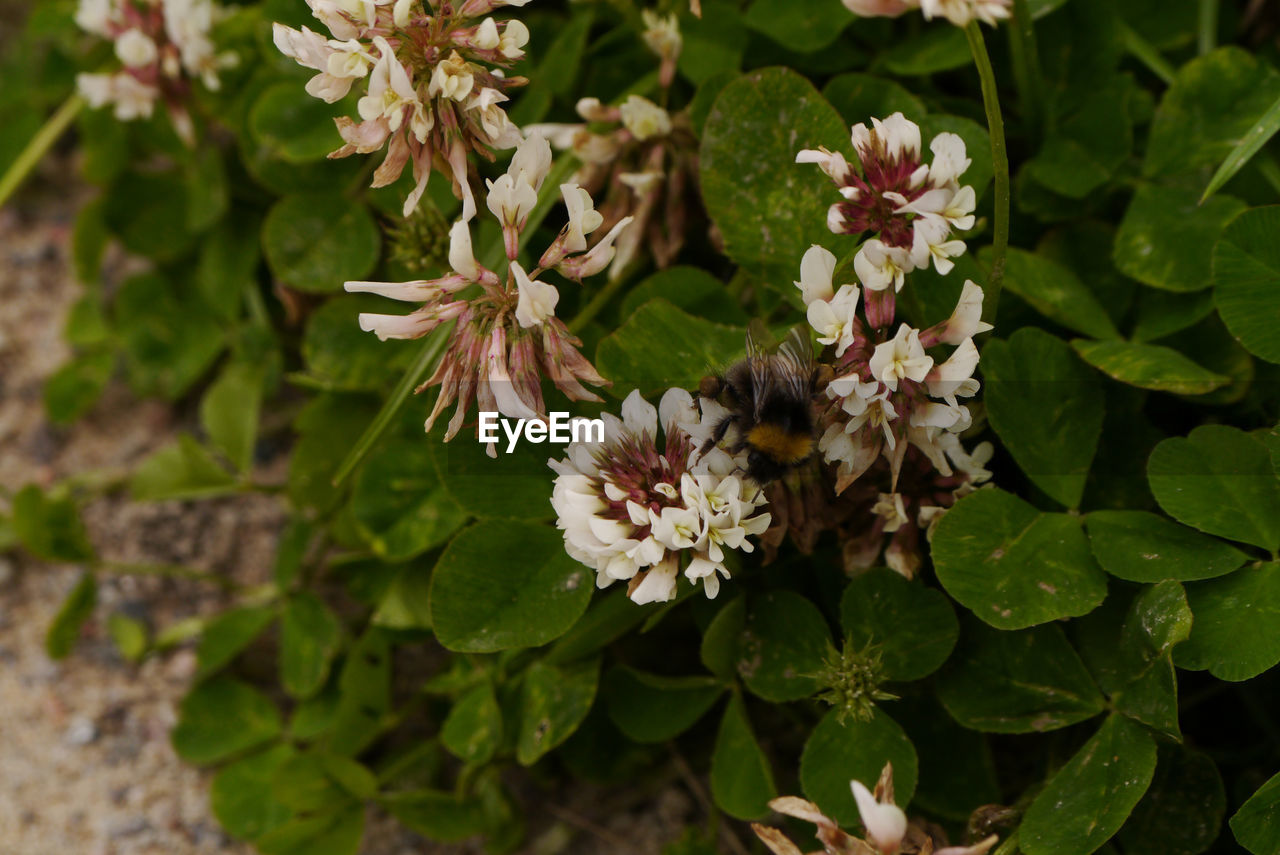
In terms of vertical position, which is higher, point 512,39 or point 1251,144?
point 512,39

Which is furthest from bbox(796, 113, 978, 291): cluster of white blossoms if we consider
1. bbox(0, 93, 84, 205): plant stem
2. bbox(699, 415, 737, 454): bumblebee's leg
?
bbox(0, 93, 84, 205): plant stem

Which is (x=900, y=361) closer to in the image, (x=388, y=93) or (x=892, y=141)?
(x=892, y=141)

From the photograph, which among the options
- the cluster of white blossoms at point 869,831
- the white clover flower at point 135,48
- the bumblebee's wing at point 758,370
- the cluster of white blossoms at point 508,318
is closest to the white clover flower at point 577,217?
the cluster of white blossoms at point 508,318

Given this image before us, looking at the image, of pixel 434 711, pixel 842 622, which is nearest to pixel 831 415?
pixel 842 622

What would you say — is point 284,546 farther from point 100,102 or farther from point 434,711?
point 100,102

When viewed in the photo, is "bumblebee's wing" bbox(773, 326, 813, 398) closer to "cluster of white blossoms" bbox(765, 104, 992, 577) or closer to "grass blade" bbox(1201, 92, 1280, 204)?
"cluster of white blossoms" bbox(765, 104, 992, 577)

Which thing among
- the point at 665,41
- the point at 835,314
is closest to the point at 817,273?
the point at 835,314
